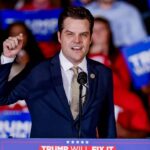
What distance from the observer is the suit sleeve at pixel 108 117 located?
224 centimetres

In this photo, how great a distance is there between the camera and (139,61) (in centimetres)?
357

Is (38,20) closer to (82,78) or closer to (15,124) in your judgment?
(15,124)

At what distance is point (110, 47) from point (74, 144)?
1990mm

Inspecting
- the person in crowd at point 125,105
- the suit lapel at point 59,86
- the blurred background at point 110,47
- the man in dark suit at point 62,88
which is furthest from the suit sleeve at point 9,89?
the person in crowd at point 125,105

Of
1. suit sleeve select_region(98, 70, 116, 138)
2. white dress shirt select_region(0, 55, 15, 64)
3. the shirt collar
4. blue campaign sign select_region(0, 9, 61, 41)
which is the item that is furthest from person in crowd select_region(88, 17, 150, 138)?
white dress shirt select_region(0, 55, 15, 64)

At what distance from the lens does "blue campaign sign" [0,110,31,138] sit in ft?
10.6

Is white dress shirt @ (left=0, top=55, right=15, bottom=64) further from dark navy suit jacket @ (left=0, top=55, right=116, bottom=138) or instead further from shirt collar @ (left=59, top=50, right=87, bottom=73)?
shirt collar @ (left=59, top=50, right=87, bottom=73)

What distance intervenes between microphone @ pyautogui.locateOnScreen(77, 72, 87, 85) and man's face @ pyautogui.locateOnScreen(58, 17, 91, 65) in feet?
0.33

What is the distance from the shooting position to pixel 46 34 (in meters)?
4.11

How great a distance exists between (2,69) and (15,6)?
2.56 metres

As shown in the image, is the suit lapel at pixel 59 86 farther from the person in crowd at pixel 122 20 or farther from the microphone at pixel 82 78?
the person in crowd at pixel 122 20

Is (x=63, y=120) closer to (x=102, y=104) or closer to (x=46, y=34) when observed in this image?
(x=102, y=104)

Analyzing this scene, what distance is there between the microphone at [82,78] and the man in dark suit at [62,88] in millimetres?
104

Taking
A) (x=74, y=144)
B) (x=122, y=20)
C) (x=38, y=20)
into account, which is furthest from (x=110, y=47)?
(x=74, y=144)
